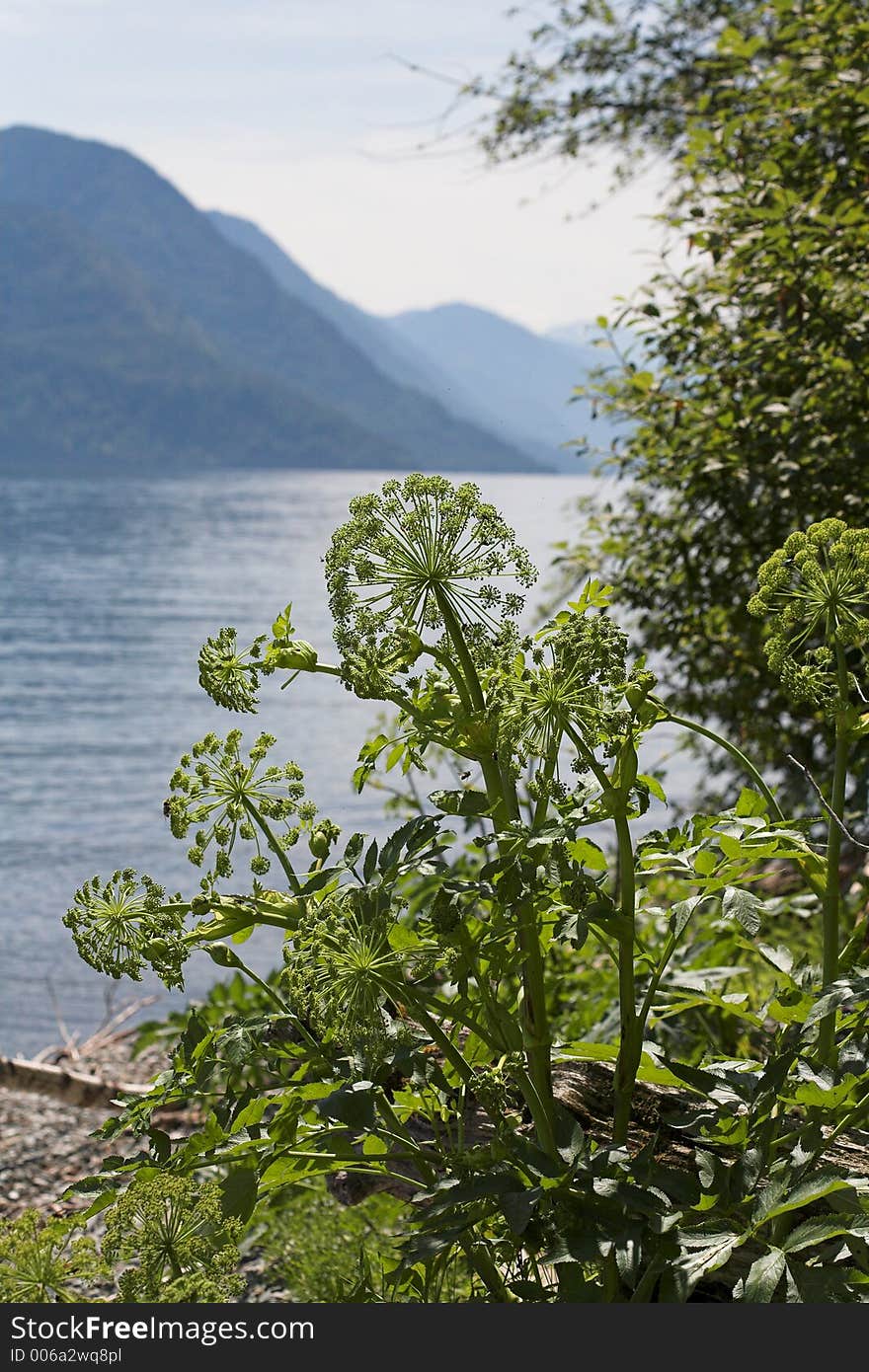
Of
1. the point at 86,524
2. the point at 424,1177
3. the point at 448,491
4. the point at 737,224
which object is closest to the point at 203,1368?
the point at 424,1177

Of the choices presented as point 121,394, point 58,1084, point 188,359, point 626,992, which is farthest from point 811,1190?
point 188,359

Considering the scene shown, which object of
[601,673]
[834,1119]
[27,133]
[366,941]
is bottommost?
[834,1119]

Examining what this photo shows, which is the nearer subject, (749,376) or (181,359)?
(749,376)

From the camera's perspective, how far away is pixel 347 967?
1.18 metres

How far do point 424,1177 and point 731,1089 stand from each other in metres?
0.36

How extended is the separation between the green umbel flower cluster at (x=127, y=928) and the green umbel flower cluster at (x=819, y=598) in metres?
0.71

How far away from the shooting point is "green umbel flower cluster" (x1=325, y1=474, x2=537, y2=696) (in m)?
1.29

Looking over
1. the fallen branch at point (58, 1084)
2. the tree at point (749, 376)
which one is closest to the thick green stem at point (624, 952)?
the tree at point (749, 376)

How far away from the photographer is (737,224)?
4.03 m

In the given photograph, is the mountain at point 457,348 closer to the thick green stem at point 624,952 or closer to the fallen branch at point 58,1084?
the fallen branch at point 58,1084

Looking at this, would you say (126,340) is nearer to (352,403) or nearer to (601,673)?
(352,403)

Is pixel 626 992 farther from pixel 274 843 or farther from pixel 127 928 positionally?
pixel 127 928

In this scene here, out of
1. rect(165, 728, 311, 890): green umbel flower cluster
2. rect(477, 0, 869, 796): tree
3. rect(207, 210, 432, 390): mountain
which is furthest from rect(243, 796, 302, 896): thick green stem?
rect(207, 210, 432, 390): mountain

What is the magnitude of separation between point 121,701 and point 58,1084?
16097 millimetres
